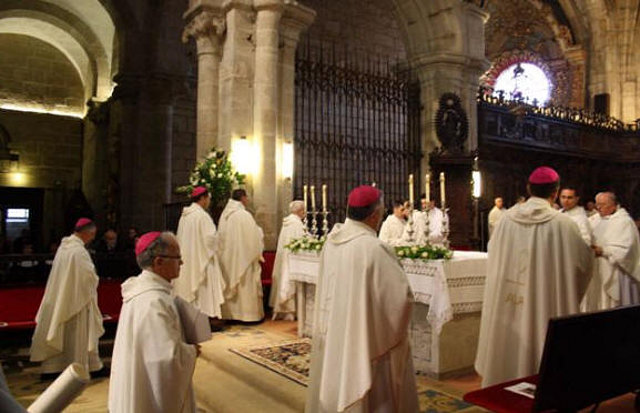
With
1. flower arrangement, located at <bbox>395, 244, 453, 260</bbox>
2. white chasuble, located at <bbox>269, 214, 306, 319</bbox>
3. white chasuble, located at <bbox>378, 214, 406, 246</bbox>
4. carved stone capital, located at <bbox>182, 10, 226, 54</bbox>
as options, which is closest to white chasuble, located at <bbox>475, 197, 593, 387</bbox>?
flower arrangement, located at <bbox>395, 244, 453, 260</bbox>

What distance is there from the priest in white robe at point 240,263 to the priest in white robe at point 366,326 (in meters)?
4.84

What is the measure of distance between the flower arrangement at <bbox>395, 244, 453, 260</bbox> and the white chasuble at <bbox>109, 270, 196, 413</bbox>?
337 cm

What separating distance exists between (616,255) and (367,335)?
4.84 metres

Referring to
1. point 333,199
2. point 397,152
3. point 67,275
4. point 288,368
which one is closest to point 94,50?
point 333,199

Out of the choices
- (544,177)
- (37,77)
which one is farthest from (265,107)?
(37,77)

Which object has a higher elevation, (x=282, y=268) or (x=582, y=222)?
(x=582, y=222)

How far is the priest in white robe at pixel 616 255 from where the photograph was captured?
698 cm

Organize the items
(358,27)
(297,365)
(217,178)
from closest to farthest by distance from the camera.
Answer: (297,365)
(217,178)
(358,27)

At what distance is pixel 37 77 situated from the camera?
64.6 ft

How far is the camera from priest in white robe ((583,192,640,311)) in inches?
275

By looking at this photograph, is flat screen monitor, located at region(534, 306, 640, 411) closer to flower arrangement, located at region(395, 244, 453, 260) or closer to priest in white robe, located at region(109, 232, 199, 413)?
priest in white robe, located at region(109, 232, 199, 413)

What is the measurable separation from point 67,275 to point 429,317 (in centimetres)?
408

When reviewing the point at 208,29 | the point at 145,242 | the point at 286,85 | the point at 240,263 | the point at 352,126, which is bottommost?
the point at 240,263

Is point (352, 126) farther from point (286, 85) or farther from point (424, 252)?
point (424, 252)
